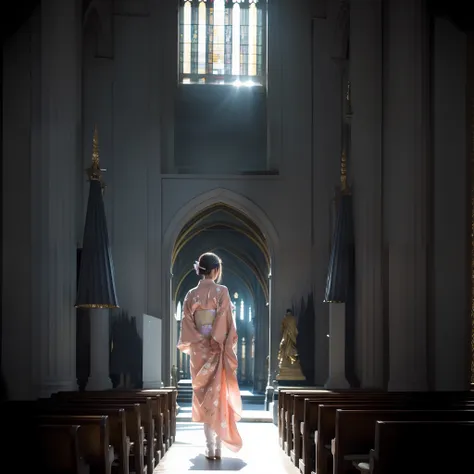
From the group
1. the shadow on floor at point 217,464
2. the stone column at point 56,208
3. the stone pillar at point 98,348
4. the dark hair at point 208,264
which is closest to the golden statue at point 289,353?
the stone pillar at point 98,348

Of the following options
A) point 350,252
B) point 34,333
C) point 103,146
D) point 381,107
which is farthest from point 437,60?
point 103,146

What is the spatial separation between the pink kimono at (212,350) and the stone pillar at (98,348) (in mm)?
6231

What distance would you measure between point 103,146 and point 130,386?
16.1ft

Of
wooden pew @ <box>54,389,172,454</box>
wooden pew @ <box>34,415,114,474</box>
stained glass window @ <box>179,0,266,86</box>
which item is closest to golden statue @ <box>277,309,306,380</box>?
wooden pew @ <box>54,389,172,454</box>

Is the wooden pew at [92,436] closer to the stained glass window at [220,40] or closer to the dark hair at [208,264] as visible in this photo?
the dark hair at [208,264]

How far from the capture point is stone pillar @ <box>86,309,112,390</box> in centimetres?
1571

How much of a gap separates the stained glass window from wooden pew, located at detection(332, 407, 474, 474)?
51.6 ft

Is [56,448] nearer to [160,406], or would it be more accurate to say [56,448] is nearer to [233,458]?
[233,458]

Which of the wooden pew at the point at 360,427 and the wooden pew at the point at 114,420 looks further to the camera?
the wooden pew at the point at 114,420

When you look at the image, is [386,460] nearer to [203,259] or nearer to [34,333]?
[203,259]

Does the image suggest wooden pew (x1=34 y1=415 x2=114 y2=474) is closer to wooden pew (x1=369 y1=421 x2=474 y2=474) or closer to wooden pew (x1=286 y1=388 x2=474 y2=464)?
wooden pew (x1=369 y1=421 x2=474 y2=474)

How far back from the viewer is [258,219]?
65.7 ft

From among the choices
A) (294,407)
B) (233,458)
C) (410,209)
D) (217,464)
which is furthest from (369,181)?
(217,464)

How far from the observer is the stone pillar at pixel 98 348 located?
15.7 metres
